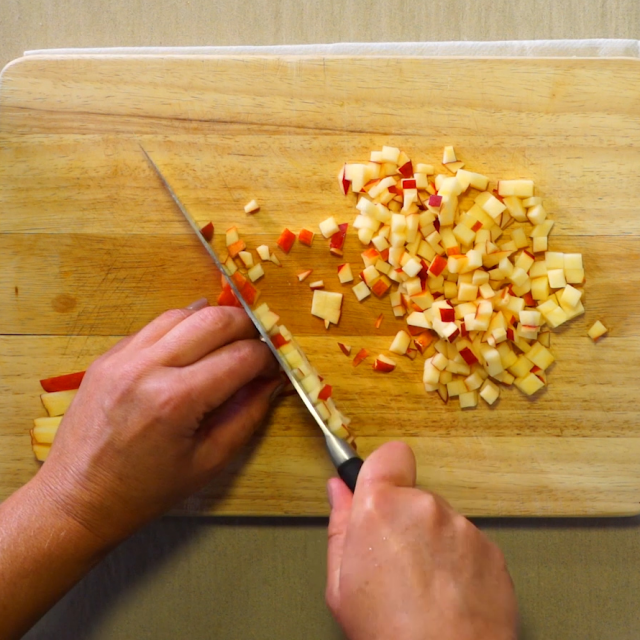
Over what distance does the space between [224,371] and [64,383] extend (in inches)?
18.9

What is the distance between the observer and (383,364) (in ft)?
4.72

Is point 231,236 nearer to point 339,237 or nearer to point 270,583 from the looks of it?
point 339,237

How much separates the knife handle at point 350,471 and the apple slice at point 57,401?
28.2 inches

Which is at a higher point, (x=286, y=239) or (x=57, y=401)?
(x=286, y=239)

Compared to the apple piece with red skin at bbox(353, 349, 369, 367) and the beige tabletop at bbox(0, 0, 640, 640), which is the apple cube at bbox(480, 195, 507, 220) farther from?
the beige tabletop at bbox(0, 0, 640, 640)

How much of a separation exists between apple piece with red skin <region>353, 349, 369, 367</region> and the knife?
17cm

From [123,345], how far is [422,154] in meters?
0.87

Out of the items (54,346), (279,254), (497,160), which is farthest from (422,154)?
(54,346)

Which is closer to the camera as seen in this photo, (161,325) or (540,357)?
(161,325)

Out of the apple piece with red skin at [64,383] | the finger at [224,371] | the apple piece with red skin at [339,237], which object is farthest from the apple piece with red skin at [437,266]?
the apple piece with red skin at [64,383]

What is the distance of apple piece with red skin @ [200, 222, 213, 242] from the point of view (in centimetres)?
142

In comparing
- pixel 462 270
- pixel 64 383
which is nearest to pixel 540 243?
pixel 462 270

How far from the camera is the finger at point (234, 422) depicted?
4.39ft

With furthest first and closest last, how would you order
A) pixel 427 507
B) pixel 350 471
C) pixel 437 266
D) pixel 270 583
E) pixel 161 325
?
pixel 270 583
pixel 437 266
pixel 161 325
pixel 350 471
pixel 427 507
